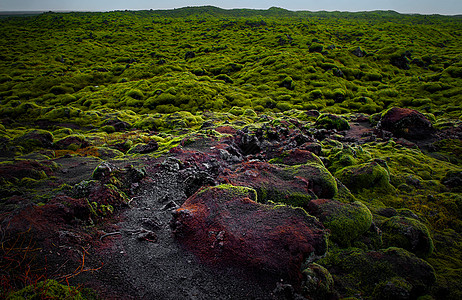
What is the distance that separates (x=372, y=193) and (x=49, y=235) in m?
13.3

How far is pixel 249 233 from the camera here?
22.4ft

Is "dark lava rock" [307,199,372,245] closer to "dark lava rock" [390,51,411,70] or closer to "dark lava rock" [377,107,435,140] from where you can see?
"dark lava rock" [377,107,435,140]

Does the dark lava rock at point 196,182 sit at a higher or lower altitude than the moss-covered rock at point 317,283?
higher

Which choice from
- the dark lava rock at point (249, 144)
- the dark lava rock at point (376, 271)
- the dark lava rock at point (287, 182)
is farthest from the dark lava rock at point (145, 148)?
the dark lava rock at point (376, 271)

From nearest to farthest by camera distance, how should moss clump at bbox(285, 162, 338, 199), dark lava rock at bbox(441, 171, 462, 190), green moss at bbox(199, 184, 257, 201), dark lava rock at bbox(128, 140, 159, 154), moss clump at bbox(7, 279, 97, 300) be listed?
moss clump at bbox(7, 279, 97, 300), green moss at bbox(199, 184, 257, 201), moss clump at bbox(285, 162, 338, 199), dark lava rock at bbox(441, 171, 462, 190), dark lava rock at bbox(128, 140, 159, 154)

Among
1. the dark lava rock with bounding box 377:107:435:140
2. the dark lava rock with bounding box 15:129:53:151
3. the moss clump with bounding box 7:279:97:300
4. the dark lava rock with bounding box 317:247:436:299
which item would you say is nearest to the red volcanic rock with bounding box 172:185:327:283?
the dark lava rock with bounding box 317:247:436:299

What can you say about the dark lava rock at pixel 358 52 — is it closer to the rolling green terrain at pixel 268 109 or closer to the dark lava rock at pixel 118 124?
the rolling green terrain at pixel 268 109

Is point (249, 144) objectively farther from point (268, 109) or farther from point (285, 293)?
point (268, 109)

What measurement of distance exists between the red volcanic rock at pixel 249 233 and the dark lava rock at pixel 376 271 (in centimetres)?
99

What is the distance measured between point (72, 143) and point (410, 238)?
71.4 feet

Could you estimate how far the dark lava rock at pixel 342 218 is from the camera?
8.00 metres

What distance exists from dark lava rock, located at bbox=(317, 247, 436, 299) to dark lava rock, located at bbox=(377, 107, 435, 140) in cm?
1610

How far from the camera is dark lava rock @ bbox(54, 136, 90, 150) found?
59.3 feet

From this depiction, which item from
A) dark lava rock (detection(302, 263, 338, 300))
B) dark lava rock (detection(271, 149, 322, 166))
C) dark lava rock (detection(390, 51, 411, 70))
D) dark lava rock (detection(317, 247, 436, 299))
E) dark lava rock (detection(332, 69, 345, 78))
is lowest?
dark lava rock (detection(317, 247, 436, 299))
